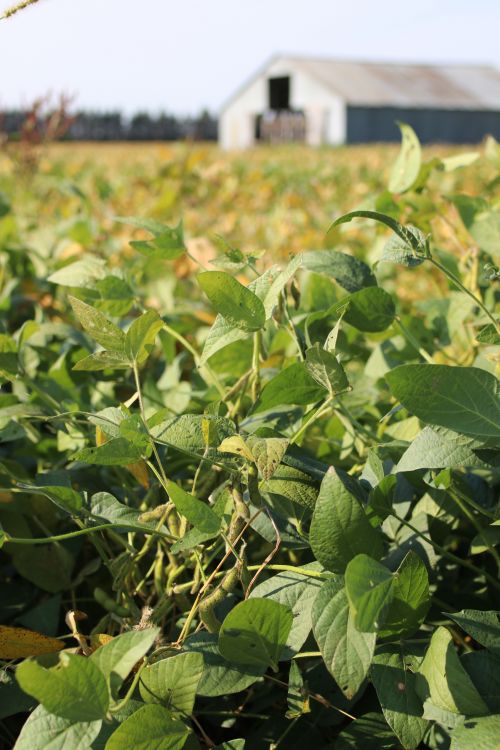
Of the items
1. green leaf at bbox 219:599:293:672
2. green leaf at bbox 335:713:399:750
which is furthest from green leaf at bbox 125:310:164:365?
green leaf at bbox 335:713:399:750

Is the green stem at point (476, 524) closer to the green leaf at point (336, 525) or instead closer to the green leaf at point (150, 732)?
the green leaf at point (336, 525)

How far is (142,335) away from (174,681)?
0.25 m

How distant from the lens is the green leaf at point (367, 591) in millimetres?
442

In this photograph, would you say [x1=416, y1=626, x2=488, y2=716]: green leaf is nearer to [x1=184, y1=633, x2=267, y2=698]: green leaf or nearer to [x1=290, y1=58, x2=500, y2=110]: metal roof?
[x1=184, y1=633, x2=267, y2=698]: green leaf

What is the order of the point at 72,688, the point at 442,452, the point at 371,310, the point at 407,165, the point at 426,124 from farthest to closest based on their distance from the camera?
1. the point at 426,124
2. the point at 407,165
3. the point at 371,310
4. the point at 442,452
5. the point at 72,688

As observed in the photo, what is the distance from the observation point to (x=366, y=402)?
0.80 metres

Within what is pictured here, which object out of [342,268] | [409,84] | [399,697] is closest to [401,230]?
[342,268]

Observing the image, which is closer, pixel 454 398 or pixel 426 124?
pixel 454 398

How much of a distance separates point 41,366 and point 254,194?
306cm

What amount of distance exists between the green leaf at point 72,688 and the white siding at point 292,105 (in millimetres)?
30369

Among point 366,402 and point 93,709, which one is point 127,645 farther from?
point 366,402

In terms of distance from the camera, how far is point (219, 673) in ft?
1.76

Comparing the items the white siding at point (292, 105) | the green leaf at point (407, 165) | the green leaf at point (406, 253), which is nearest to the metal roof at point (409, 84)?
the white siding at point (292, 105)

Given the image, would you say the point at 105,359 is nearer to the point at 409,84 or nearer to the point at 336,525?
the point at 336,525
